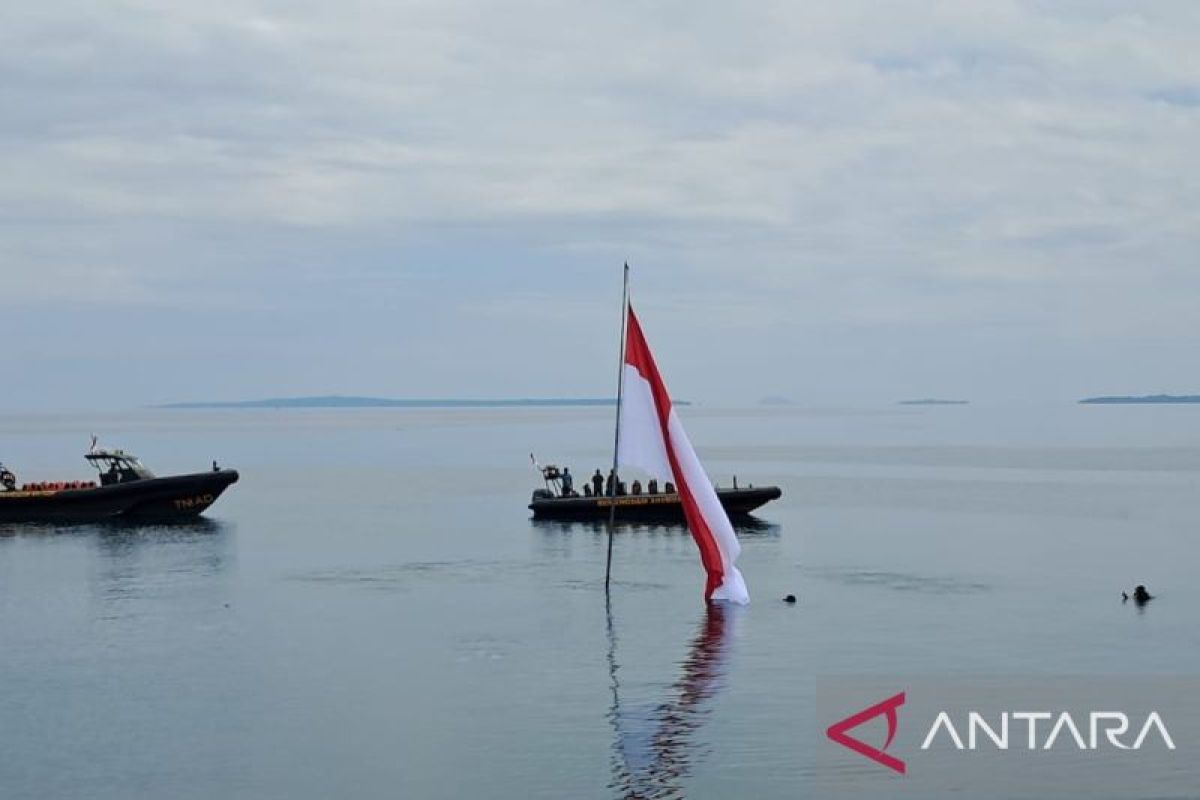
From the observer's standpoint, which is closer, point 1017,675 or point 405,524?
point 1017,675

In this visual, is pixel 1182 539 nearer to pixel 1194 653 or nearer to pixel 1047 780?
pixel 1194 653

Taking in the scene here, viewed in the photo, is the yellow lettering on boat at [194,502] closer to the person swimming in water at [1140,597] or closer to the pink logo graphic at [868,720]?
the person swimming in water at [1140,597]

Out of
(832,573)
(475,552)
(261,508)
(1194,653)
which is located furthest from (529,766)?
(261,508)

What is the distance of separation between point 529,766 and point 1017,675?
1528 cm

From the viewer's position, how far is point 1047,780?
3058 centimetres

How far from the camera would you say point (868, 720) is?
117ft

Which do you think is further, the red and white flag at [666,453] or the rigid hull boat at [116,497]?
the rigid hull boat at [116,497]

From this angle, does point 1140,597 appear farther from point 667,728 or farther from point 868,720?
point 667,728

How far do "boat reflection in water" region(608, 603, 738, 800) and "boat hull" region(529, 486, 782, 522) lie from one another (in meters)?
38.8

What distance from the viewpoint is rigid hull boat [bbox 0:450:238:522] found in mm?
88125

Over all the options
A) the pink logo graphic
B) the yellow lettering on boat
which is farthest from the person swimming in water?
the yellow lettering on boat

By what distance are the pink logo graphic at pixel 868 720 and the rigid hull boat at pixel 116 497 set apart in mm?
61201

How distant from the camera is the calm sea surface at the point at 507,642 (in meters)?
32.5

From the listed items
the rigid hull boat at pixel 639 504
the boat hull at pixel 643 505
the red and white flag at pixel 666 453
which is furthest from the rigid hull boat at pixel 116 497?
the red and white flag at pixel 666 453
